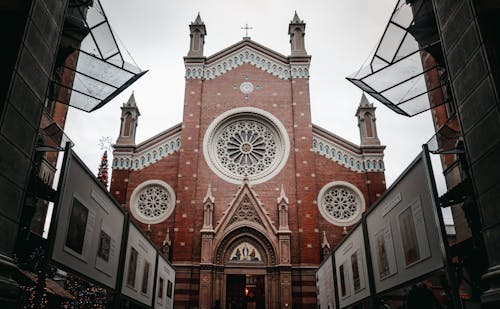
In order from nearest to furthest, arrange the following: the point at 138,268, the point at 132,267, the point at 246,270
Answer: the point at 132,267 < the point at 138,268 < the point at 246,270

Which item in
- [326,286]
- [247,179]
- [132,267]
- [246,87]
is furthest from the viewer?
[246,87]

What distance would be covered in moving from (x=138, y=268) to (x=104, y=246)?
10.0 ft

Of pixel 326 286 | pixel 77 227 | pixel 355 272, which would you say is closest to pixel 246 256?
pixel 326 286

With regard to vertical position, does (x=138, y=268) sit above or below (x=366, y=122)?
below

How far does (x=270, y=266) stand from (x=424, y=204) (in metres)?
17.4

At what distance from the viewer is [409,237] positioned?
801 centimetres

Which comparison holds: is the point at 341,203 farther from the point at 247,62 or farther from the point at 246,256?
the point at 247,62

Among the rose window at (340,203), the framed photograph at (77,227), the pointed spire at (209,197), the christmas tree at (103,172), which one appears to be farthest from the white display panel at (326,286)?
the christmas tree at (103,172)

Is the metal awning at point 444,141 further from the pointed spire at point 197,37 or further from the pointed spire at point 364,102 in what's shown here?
the pointed spire at point 197,37

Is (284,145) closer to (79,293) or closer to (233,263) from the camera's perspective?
(233,263)

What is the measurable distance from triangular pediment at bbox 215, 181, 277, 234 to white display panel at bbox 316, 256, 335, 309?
22.2 feet

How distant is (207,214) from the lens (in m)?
24.6

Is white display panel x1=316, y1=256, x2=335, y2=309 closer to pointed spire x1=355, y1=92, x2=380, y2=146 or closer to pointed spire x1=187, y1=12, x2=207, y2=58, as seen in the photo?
pointed spire x1=355, y1=92, x2=380, y2=146

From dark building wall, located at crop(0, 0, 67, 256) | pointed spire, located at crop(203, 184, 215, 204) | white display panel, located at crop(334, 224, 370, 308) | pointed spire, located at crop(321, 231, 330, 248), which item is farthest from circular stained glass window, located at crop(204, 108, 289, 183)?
dark building wall, located at crop(0, 0, 67, 256)
